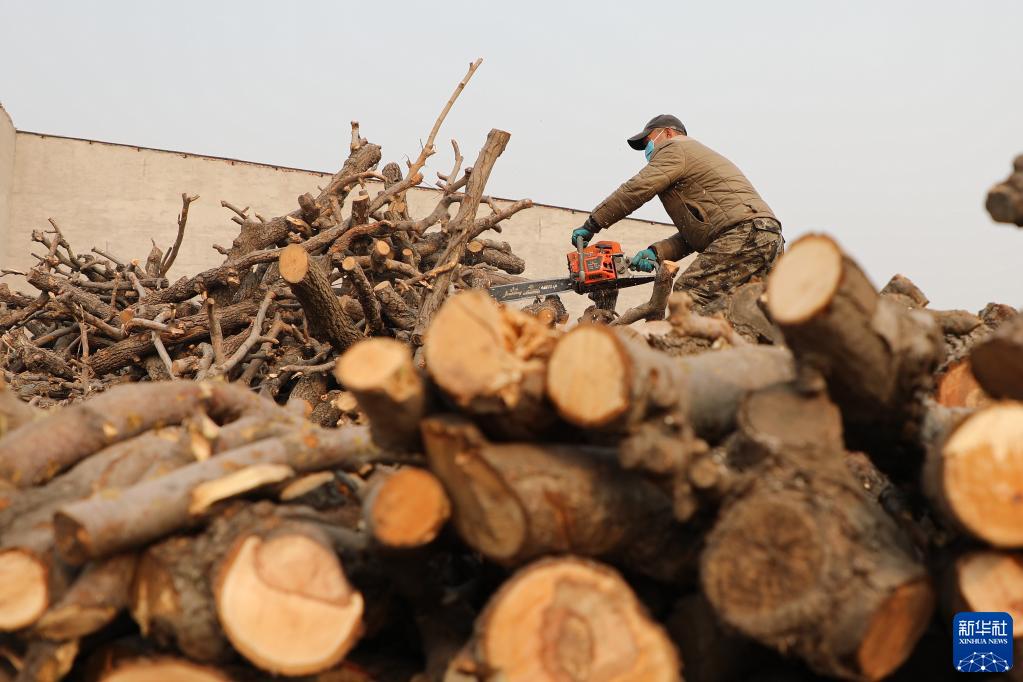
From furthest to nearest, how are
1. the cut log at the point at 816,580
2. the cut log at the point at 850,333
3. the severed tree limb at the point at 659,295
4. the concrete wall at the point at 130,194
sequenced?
1. the concrete wall at the point at 130,194
2. the severed tree limb at the point at 659,295
3. the cut log at the point at 850,333
4. the cut log at the point at 816,580

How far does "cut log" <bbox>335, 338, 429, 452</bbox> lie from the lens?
2051 millimetres

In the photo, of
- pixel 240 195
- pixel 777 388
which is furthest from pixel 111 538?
pixel 240 195

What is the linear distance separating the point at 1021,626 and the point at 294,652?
168cm

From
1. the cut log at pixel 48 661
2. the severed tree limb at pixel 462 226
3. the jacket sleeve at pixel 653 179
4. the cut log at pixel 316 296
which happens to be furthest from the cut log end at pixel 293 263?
the cut log at pixel 48 661

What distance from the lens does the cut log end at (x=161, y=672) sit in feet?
7.14

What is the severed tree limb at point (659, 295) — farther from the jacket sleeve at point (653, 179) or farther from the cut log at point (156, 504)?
the cut log at point (156, 504)

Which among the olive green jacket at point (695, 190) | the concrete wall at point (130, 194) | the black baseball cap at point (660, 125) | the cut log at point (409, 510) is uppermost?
the concrete wall at point (130, 194)

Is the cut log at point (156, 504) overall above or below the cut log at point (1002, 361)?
below

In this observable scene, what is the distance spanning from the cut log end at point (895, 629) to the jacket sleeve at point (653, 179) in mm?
4742

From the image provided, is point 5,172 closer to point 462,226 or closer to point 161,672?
point 462,226

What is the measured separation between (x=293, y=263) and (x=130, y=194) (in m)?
12.5

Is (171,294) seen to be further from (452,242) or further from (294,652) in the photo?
(294,652)

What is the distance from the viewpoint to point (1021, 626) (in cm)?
198

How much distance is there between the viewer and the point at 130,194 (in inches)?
642
